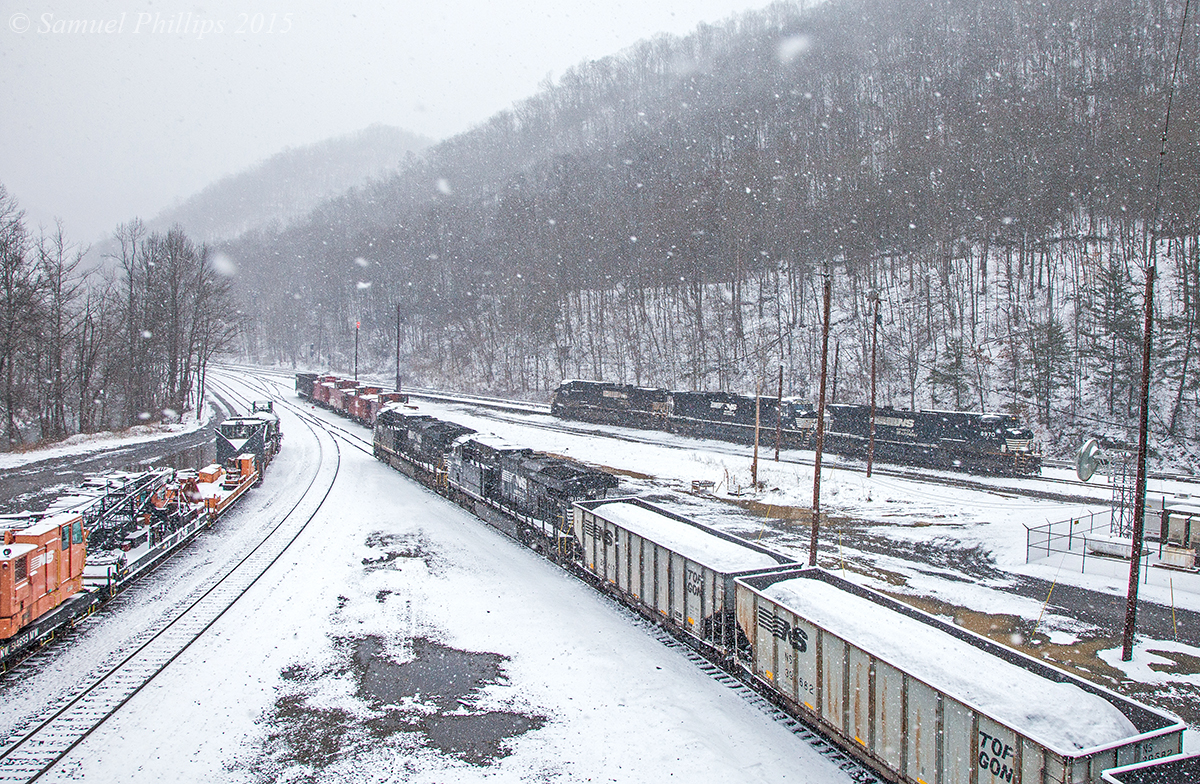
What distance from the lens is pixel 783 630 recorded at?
39.5ft

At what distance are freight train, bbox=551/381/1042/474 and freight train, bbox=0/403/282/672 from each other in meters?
24.4

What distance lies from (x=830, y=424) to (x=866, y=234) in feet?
102

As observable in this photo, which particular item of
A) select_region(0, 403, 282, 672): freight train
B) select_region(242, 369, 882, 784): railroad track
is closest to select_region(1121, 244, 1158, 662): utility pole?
select_region(242, 369, 882, 784): railroad track

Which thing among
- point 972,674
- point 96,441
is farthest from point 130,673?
point 96,441

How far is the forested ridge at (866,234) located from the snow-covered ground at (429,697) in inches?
1429

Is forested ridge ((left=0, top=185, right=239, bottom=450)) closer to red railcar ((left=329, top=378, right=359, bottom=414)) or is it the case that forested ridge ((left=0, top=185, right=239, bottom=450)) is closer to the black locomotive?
red railcar ((left=329, top=378, right=359, bottom=414))

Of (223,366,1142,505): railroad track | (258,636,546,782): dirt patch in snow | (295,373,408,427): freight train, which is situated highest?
(295,373,408,427): freight train

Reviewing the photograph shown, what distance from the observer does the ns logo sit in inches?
456

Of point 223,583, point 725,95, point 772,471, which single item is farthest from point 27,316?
point 725,95

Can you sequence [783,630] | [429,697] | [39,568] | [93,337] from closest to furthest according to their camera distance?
[783,630] → [429,697] → [39,568] → [93,337]

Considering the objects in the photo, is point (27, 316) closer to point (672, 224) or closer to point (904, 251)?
point (672, 224)

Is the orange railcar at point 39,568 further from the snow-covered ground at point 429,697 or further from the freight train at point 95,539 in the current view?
the snow-covered ground at point 429,697

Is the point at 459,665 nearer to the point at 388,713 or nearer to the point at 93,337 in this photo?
the point at 388,713

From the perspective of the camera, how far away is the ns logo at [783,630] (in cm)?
1157
